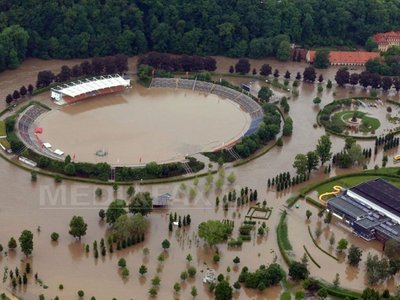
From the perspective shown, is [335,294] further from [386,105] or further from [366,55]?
[366,55]

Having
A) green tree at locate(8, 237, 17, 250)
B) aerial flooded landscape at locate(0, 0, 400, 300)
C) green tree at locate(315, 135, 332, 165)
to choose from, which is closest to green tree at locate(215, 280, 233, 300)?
aerial flooded landscape at locate(0, 0, 400, 300)

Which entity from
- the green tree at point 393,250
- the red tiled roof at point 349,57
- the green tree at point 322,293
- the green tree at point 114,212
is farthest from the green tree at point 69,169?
the red tiled roof at point 349,57

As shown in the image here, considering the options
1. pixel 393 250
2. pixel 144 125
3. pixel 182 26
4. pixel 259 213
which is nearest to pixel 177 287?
pixel 259 213

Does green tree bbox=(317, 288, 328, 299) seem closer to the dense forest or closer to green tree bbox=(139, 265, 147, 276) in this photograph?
green tree bbox=(139, 265, 147, 276)

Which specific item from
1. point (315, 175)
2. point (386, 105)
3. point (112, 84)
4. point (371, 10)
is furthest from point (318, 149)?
point (371, 10)

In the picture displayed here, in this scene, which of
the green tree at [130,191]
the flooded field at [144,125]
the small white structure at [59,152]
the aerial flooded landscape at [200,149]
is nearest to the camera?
the aerial flooded landscape at [200,149]

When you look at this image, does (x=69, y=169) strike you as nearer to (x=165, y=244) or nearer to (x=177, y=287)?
(x=165, y=244)

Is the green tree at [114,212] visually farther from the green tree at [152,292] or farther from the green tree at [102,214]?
the green tree at [152,292]
